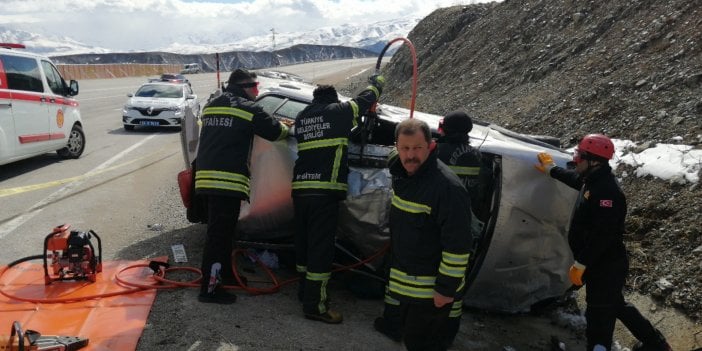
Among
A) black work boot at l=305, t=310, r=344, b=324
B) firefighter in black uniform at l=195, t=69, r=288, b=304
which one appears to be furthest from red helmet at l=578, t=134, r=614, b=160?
firefighter in black uniform at l=195, t=69, r=288, b=304

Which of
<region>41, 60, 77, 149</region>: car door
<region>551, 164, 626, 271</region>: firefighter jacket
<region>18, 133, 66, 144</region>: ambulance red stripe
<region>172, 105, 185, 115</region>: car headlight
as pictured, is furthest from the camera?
<region>172, 105, 185, 115</region>: car headlight

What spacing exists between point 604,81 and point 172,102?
10.1 metres

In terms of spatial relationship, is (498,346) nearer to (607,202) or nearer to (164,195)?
(607,202)

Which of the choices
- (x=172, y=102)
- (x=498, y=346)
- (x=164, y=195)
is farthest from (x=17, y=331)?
(x=172, y=102)

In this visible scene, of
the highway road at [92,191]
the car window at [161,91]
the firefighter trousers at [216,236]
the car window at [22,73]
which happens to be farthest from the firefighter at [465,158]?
the car window at [161,91]

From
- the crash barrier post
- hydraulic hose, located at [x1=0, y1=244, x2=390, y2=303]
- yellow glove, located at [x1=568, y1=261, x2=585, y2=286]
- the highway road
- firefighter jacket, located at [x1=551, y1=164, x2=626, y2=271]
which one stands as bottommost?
the crash barrier post

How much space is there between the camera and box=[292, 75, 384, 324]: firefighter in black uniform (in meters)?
3.93

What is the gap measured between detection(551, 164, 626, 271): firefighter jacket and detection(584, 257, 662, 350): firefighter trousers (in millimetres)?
59

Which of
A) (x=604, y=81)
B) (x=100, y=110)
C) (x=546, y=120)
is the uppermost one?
(x=604, y=81)

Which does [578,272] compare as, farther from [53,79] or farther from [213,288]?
[53,79]

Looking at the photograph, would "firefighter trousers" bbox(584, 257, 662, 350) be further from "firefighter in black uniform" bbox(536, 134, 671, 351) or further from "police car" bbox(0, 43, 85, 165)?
"police car" bbox(0, 43, 85, 165)

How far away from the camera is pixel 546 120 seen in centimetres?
903

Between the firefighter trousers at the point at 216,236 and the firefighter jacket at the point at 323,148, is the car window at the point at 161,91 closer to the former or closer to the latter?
the firefighter trousers at the point at 216,236

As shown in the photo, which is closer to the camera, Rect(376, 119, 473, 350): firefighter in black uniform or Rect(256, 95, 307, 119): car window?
Rect(376, 119, 473, 350): firefighter in black uniform
